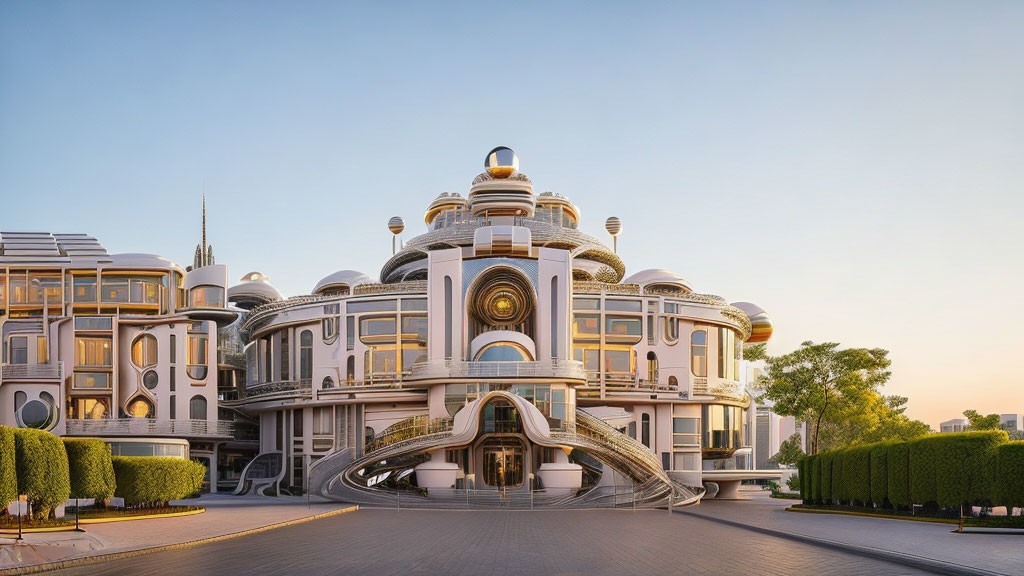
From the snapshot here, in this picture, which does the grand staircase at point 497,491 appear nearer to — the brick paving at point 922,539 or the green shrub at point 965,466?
the brick paving at point 922,539

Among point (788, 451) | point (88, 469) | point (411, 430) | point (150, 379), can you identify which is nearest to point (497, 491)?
point (411, 430)

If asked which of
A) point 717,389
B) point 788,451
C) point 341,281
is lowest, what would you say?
point 788,451

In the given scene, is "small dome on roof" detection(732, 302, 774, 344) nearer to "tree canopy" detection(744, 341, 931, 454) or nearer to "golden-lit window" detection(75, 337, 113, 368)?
"tree canopy" detection(744, 341, 931, 454)

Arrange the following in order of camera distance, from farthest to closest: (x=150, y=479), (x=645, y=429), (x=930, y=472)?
(x=645, y=429) → (x=150, y=479) → (x=930, y=472)

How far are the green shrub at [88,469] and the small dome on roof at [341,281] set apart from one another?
123 ft

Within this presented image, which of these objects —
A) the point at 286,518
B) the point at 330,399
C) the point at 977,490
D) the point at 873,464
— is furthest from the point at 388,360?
the point at 977,490

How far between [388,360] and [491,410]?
1194cm

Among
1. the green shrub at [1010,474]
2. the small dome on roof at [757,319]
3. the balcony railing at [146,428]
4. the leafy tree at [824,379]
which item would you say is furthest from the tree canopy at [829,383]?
the balcony railing at [146,428]

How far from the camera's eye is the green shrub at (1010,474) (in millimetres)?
31062

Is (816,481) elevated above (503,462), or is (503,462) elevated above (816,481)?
(816,481)

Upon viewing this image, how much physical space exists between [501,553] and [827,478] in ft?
90.2

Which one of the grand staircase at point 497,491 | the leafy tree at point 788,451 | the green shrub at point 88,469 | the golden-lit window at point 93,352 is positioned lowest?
the leafy tree at point 788,451

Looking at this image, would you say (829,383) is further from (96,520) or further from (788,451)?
(96,520)

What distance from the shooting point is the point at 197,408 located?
67.3 meters
